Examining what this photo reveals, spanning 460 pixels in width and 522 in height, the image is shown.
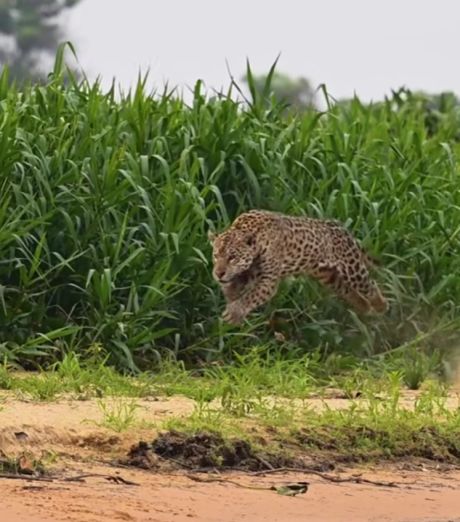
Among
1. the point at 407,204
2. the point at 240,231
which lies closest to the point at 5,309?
the point at 240,231

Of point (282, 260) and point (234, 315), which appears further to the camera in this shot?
point (282, 260)

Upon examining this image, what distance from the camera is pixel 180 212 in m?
10.4

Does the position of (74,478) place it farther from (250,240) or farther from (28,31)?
(28,31)

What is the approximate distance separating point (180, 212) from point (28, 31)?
110 feet

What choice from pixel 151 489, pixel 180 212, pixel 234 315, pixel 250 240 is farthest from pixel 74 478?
pixel 180 212

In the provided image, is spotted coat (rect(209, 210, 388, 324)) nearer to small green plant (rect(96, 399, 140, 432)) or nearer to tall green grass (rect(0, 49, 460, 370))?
tall green grass (rect(0, 49, 460, 370))

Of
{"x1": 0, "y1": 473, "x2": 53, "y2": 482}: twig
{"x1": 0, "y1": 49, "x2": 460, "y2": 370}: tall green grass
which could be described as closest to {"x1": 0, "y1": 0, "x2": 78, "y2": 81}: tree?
{"x1": 0, "y1": 49, "x2": 460, "y2": 370}: tall green grass

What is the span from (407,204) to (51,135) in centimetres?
243

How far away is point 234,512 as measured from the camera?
Result: 20.8 ft

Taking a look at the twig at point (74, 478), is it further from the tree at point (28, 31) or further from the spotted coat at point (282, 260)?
the tree at point (28, 31)

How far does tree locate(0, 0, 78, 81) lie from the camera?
42844 millimetres

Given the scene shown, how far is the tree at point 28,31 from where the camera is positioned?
42844 mm

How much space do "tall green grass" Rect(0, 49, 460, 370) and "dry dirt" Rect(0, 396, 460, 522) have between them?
179 cm

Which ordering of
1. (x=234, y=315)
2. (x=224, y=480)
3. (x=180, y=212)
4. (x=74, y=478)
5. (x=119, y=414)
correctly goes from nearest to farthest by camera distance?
(x=74, y=478) → (x=224, y=480) → (x=119, y=414) → (x=234, y=315) → (x=180, y=212)
